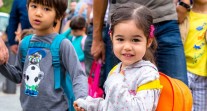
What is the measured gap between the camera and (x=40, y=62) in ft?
12.4

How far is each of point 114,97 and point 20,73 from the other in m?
1.27

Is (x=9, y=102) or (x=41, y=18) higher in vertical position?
(x=41, y=18)

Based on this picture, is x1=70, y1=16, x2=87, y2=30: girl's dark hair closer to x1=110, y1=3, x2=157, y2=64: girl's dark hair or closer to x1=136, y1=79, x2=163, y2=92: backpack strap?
Answer: x1=110, y1=3, x2=157, y2=64: girl's dark hair

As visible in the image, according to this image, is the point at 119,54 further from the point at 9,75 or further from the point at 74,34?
the point at 74,34

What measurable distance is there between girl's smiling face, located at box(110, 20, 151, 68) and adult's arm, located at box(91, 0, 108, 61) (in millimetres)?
1072

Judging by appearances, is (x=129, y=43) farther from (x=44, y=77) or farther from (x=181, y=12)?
(x=181, y=12)

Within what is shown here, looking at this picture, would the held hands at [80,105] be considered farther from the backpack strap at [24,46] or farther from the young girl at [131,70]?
the backpack strap at [24,46]

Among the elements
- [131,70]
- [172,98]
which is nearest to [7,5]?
[131,70]

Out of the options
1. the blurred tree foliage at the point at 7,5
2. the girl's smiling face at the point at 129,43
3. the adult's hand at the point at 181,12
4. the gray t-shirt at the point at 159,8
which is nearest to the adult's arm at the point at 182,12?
the adult's hand at the point at 181,12

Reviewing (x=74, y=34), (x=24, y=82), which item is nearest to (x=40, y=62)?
(x=24, y=82)

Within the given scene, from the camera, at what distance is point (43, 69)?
12.4 ft

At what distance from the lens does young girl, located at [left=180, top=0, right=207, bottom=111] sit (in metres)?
4.86

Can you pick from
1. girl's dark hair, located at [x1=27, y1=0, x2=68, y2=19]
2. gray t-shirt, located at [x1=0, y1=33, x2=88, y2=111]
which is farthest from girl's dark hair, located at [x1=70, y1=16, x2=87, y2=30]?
gray t-shirt, located at [x1=0, y1=33, x2=88, y2=111]

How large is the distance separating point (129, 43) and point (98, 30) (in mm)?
1221
